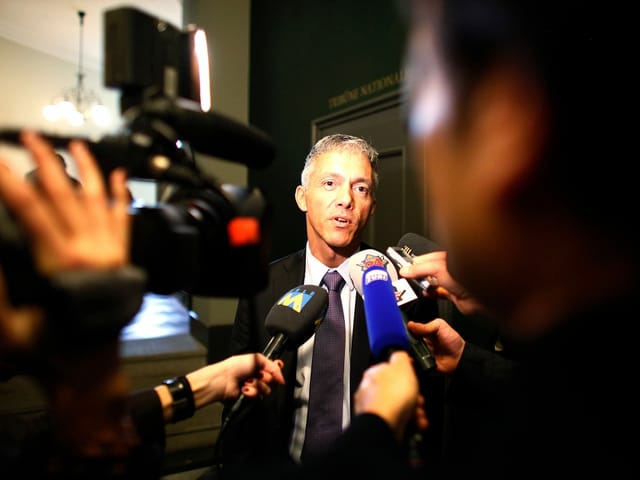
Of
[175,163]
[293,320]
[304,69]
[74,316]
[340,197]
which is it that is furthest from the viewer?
[304,69]

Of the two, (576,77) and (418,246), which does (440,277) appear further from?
(576,77)

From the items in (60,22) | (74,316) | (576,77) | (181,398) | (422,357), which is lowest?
(181,398)

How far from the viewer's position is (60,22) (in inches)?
210

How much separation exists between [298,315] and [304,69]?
254 centimetres

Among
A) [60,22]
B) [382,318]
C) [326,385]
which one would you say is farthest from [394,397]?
[60,22]

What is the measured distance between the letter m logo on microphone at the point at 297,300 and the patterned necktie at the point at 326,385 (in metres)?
0.29

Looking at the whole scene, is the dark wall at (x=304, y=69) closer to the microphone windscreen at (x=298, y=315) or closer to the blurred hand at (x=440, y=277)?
the microphone windscreen at (x=298, y=315)

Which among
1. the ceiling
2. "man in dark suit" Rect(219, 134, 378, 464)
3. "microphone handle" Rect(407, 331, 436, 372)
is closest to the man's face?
"man in dark suit" Rect(219, 134, 378, 464)

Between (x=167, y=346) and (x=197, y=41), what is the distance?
10.6 feet

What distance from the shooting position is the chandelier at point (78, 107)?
5.84m

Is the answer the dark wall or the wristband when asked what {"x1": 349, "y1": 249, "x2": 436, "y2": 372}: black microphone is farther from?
the dark wall

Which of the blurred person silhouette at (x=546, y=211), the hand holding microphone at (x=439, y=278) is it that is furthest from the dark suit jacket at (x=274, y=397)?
the blurred person silhouette at (x=546, y=211)

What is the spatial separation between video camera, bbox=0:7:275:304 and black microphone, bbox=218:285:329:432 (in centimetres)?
36

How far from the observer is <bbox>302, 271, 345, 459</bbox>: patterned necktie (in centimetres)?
115
